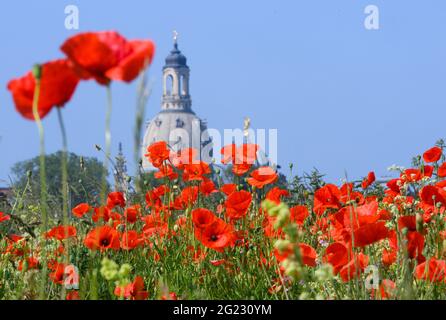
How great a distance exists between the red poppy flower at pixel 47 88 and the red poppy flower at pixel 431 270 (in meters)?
1.06

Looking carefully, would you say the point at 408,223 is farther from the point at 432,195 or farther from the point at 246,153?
the point at 246,153

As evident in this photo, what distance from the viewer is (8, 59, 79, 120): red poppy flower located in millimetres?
1593

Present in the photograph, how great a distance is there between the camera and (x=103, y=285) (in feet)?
10.2

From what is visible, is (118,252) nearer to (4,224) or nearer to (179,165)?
(179,165)

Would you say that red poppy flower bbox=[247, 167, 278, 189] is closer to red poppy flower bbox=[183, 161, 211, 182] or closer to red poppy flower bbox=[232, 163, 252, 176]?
red poppy flower bbox=[232, 163, 252, 176]

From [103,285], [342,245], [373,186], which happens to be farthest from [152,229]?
[373,186]

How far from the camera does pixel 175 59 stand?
448 feet

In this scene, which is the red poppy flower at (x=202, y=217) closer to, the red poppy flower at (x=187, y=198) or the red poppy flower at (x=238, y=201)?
the red poppy flower at (x=238, y=201)

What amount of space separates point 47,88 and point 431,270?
45.5 inches

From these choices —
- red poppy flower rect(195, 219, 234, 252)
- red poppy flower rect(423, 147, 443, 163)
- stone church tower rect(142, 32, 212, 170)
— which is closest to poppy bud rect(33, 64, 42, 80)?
red poppy flower rect(195, 219, 234, 252)

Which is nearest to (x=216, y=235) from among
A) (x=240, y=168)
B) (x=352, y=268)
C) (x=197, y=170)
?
(x=352, y=268)

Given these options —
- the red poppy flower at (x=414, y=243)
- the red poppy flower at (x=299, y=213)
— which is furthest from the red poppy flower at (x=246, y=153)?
the red poppy flower at (x=414, y=243)

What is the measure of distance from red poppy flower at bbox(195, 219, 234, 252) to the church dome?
134403mm

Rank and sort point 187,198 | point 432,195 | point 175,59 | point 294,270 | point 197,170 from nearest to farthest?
point 294,270 < point 432,195 < point 197,170 < point 187,198 < point 175,59
